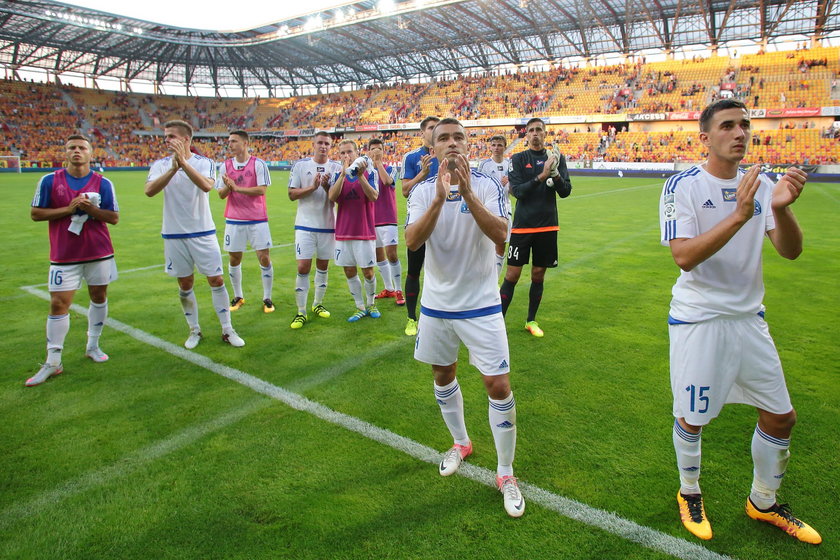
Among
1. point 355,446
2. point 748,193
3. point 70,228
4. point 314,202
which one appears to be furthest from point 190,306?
point 748,193

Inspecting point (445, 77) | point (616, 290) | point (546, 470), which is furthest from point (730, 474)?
point (445, 77)

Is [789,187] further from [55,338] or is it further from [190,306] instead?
[55,338]

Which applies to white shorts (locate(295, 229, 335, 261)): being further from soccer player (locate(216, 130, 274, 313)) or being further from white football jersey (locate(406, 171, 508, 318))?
white football jersey (locate(406, 171, 508, 318))

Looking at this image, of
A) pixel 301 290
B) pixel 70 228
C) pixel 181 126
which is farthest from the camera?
pixel 301 290

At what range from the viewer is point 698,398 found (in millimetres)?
2432

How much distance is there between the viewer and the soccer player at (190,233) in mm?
5094

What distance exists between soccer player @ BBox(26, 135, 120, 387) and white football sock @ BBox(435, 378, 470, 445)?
3702 millimetres

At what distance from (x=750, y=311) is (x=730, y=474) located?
1315mm

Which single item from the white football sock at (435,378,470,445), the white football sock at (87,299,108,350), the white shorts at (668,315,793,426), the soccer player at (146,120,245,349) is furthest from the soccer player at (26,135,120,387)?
the white shorts at (668,315,793,426)

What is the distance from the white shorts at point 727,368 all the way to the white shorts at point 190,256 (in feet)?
14.9

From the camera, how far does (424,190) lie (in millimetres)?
2857

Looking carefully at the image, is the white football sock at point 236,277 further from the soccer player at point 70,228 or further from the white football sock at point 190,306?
the soccer player at point 70,228

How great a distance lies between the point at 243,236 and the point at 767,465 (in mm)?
6063

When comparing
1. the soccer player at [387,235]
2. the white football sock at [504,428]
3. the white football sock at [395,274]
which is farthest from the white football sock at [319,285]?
the white football sock at [504,428]
